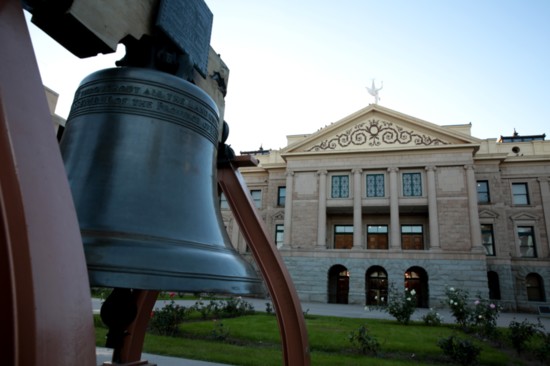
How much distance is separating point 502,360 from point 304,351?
6.44m

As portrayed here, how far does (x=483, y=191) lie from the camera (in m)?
25.6

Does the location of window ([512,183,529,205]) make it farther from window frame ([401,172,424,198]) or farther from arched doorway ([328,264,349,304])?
arched doorway ([328,264,349,304])

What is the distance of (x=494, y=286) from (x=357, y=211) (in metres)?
9.77

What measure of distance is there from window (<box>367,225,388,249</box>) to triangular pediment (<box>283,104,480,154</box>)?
562cm

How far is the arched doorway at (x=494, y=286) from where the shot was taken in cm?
2348

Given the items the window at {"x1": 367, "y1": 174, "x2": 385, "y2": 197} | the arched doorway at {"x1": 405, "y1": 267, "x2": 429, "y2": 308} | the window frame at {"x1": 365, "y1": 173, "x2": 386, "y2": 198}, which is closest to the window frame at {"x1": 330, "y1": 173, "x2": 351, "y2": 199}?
the window frame at {"x1": 365, "y1": 173, "x2": 386, "y2": 198}

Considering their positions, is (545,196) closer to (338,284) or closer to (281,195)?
(338,284)

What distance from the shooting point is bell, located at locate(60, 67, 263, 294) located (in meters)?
1.32

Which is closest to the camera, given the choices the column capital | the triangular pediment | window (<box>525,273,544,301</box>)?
window (<box>525,273,544,301</box>)

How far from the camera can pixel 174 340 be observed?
7.49 meters

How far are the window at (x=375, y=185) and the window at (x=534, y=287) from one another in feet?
34.7

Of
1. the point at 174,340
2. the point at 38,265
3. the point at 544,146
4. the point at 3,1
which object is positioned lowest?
the point at 174,340

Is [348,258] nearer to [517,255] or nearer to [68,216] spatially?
[517,255]

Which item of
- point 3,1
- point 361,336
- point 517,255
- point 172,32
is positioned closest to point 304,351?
point 172,32
